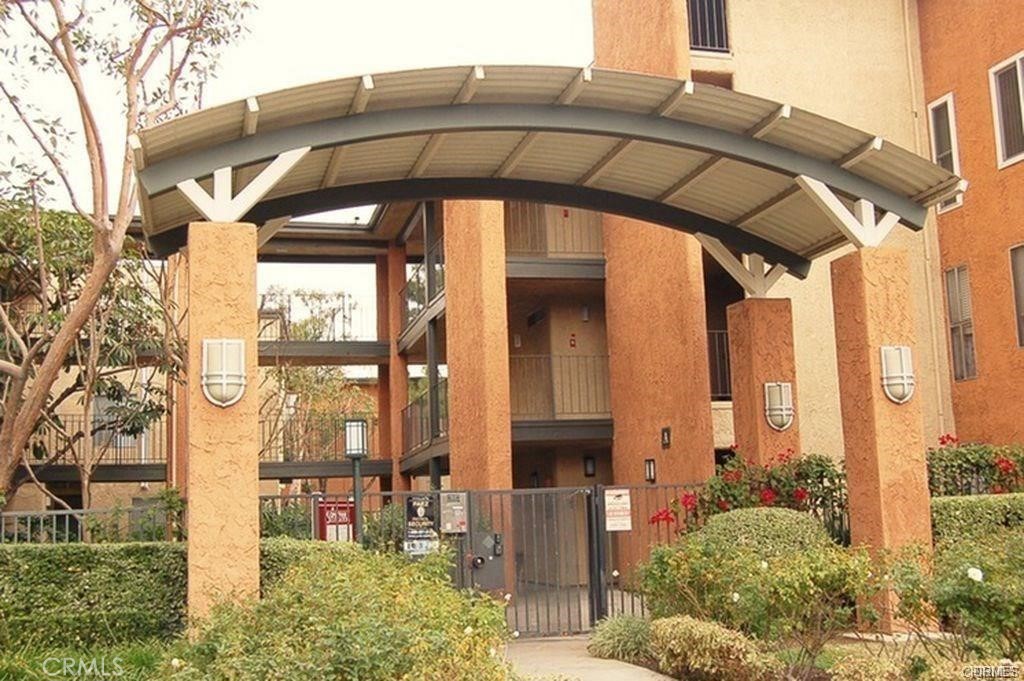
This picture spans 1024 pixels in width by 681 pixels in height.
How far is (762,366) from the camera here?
15336mm

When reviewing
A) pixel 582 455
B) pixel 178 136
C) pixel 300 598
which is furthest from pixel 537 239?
pixel 300 598

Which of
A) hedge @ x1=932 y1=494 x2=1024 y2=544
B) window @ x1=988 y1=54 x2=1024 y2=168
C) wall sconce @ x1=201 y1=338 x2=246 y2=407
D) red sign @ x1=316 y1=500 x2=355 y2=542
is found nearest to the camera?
wall sconce @ x1=201 y1=338 x2=246 y2=407

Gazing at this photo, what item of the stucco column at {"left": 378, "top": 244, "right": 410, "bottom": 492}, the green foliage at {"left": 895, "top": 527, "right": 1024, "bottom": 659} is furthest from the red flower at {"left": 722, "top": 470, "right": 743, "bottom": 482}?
the stucco column at {"left": 378, "top": 244, "right": 410, "bottom": 492}

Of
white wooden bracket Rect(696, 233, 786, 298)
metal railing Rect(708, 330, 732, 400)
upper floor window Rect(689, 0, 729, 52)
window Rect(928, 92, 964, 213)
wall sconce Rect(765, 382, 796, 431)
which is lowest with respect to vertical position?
wall sconce Rect(765, 382, 796, 431)

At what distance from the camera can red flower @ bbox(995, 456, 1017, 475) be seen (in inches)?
560

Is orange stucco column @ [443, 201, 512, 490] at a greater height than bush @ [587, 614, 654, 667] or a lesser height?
greater

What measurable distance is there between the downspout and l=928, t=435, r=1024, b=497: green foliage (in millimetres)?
5409

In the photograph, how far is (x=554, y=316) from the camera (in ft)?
75.8

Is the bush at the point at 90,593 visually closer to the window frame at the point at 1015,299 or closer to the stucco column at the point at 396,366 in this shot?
the window frame at the point at 1015,299

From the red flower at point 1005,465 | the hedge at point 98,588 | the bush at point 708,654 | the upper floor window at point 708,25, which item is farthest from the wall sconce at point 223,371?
the upper floor window at point 708,25

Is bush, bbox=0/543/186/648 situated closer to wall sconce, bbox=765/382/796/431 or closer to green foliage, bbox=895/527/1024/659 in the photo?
green foliage, bbox=895/527/1024/659

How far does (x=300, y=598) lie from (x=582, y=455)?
51.1 ft

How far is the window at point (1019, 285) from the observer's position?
17906 millimetres

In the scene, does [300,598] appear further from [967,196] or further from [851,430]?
[967,196]
